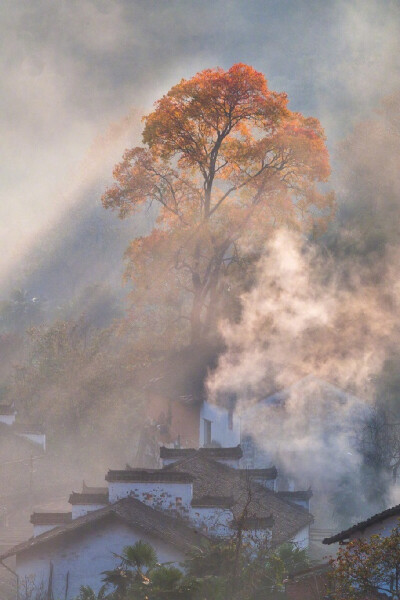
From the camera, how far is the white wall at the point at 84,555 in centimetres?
2478

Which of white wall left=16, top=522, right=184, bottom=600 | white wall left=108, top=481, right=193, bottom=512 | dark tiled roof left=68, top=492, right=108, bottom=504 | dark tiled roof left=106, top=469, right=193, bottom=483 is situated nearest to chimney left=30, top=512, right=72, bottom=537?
dark tiled roof left=68, top=492, right=108, bottom=504

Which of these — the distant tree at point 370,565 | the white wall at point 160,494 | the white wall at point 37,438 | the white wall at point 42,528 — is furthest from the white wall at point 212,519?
the white wall at point 37,438

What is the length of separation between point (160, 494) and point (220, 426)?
1768 cm

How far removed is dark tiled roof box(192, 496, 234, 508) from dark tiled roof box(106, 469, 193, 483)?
2.24 ft

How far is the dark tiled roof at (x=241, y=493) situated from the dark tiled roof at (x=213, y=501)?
1067mm

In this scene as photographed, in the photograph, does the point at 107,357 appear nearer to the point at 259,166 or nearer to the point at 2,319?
the point at 259,166

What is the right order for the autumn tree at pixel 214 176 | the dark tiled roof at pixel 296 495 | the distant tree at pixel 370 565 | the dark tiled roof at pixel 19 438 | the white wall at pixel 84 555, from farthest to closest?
the dark tiled roof at pixel 19 438 < the autumn tree at pixel 214 176 < the dark tiled roof at pixel 296 495 < the white wall at pixel 84 555 < the distant tree at pixel 370 565

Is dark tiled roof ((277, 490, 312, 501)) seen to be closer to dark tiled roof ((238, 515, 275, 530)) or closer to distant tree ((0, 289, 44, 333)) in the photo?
dark tiled roof ((238, 515, 275, 530))

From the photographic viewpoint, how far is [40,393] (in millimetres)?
71312

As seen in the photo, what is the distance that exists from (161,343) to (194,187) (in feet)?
32.9

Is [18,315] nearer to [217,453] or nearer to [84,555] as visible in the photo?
[217,453]

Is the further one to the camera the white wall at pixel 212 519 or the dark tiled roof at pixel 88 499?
the dark tiled roof at pixel 88 499

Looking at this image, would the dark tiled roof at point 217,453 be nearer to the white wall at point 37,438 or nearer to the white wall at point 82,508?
the white wall at point 82,508

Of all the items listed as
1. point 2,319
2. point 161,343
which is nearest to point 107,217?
point 2,319
